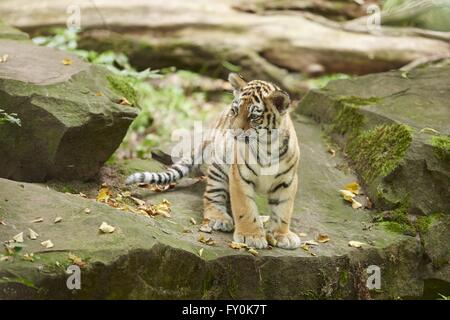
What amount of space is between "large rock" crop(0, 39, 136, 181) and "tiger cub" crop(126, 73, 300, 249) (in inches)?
47.5

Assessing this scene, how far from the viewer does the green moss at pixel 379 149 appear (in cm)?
593

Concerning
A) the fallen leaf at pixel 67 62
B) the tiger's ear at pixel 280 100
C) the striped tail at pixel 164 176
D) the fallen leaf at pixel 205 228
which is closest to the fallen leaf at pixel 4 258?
the fallen leaf at pixel 205 228

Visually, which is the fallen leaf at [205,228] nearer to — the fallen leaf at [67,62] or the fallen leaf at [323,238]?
the fallen leaf at [323,238]

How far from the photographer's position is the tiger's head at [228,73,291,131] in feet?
16.0

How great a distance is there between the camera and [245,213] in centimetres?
502

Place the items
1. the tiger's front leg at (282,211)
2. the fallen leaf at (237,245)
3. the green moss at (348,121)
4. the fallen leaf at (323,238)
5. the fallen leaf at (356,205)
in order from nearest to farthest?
1. the fallen leaf at (237,245)
2. the tiger's front leg at (282,211)
3. the fallen leaf at (323,238)
4. the fallen leaf at (356,205)
5. the green moss at (348,121)

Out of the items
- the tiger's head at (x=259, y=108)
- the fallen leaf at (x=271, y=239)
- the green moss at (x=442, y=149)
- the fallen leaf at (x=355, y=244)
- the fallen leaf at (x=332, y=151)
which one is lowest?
the fallen leaf at (x=355, y=244)

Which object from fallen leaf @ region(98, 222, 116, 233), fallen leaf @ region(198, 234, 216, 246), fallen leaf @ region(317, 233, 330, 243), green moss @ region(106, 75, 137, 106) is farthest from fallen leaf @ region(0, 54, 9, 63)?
fallen leaf @ region(317, 233, 330, 243)

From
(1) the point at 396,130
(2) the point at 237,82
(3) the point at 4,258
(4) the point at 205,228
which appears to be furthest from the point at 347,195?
(3) the point at 4,258

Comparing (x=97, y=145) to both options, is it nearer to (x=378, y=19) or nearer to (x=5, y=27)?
(x=5, y=27)

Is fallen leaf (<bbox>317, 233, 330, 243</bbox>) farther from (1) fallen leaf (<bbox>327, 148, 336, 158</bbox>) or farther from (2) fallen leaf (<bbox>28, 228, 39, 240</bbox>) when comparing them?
(2) fallen leaf (<bbox>28, 228, 39, 240</bbox>)

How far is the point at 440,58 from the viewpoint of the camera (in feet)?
31.6
